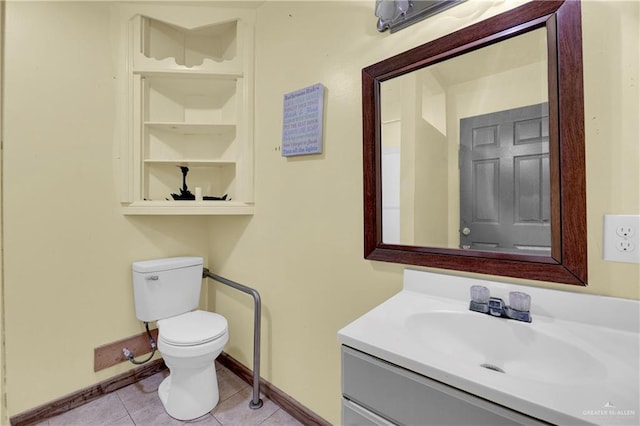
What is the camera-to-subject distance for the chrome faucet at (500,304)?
82 centimetres

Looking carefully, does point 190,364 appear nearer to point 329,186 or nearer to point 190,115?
point 329,186

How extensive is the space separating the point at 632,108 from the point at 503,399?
0.81 m

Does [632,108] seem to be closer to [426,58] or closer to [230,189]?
[426,58]

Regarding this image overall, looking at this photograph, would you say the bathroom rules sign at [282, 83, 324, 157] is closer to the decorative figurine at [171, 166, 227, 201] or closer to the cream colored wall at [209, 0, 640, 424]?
the cream colored wall at [209, 0, 640, 424]

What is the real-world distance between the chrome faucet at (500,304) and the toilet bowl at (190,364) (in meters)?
1.21

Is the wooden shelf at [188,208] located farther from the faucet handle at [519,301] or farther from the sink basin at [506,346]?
the faucet handle at [519,301]

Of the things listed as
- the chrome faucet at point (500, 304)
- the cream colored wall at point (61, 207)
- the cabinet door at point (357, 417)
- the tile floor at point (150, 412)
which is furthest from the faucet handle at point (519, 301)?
the cream colored wall at point (61, 207)

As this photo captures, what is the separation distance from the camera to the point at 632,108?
0.74 metres

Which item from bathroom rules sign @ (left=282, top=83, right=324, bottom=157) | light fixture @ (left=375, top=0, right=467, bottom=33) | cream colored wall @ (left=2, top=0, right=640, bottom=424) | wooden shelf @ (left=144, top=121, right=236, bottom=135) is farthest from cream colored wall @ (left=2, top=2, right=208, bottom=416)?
light fixture @ (left=375, top=0, right=467, bottom=33)

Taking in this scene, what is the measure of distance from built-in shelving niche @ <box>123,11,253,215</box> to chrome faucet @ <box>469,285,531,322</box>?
1.22 metres

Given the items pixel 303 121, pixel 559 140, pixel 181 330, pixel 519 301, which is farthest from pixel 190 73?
pixel 519 301

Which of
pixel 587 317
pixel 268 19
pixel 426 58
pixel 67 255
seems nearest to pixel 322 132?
pixel 426 58

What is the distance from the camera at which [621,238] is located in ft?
2.46

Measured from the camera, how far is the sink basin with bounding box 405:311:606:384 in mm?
694
